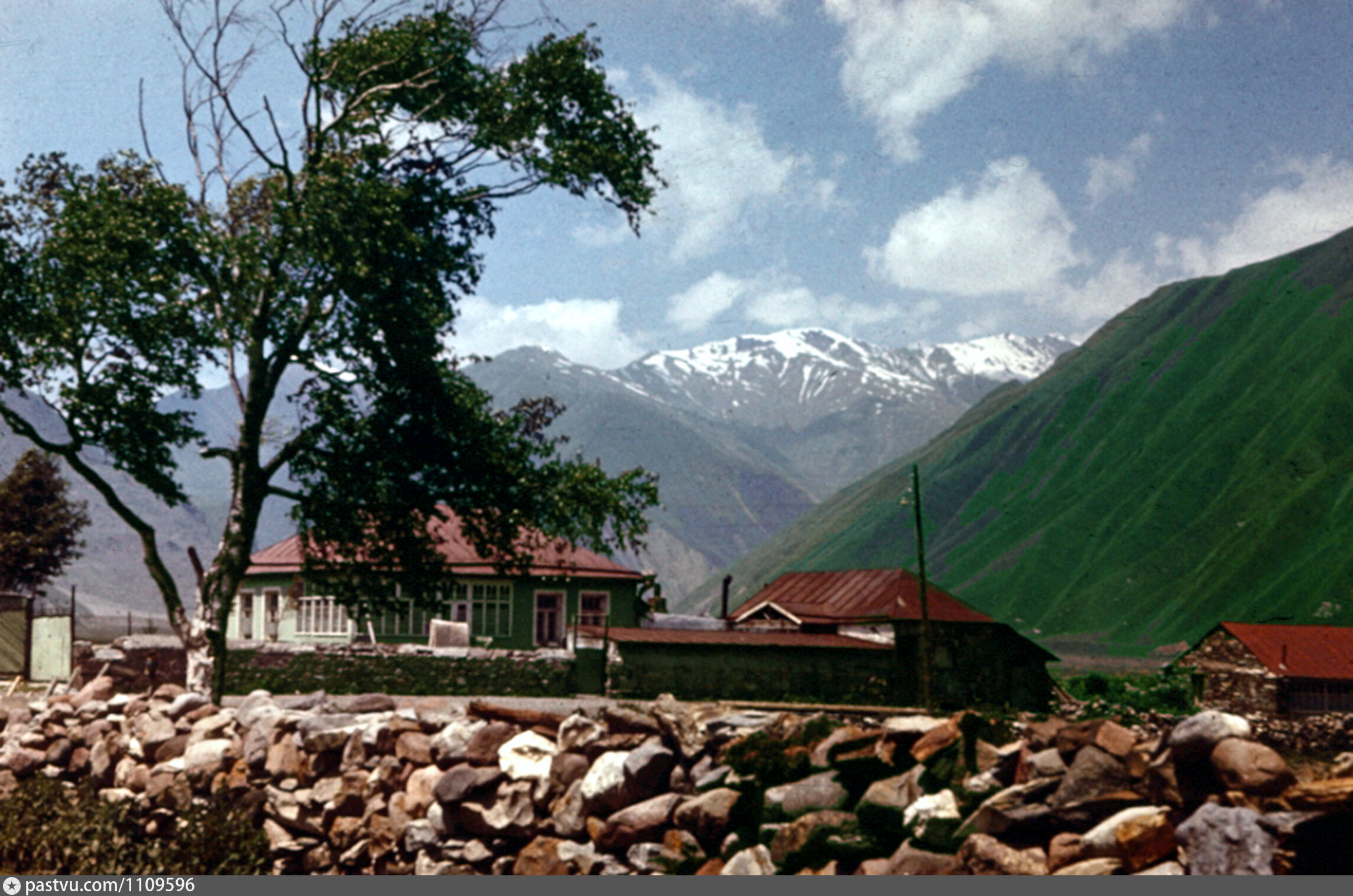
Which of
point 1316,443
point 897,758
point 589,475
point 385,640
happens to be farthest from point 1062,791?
point 1316,443

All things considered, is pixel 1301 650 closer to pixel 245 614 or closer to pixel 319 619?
pixel 319 619

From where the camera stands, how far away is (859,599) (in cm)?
3875

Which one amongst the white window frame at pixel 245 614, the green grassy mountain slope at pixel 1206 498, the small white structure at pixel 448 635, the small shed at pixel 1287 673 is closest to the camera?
the small shed at pixel 1287 673

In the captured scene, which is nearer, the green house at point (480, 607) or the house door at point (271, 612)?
the green house at point (480, 607)

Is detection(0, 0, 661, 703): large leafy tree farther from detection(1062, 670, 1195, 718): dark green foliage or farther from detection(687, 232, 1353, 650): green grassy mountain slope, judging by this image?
detection(687, 232, 1353, 650): green grassy mountain slope

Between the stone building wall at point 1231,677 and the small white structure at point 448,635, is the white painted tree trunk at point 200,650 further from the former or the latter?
the stone building wall at point 1231,677

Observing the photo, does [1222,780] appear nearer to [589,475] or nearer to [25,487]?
[589,475]

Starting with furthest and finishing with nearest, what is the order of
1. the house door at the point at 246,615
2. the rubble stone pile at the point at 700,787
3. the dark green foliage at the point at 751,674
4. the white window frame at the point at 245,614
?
the house door at the point at 246,615 → the white window frame at the point at 245,614 → the dark green foliage at the point at 751,674 → the rubble stone pile at the point at 700,787

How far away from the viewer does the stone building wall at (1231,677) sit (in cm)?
2673

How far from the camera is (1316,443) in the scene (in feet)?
450

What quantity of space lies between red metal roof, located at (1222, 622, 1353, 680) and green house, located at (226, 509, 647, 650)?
23.8 metres

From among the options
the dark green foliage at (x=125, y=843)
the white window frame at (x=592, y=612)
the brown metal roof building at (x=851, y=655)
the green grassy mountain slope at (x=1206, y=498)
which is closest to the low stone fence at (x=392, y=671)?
the brown metal roof building at (x=851, y=655)

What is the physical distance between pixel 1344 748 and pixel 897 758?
18.5m

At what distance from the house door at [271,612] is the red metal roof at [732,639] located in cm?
1803
